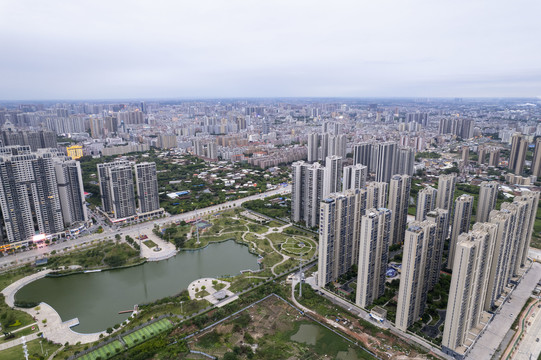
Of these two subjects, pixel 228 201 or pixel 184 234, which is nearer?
pixel 184 234

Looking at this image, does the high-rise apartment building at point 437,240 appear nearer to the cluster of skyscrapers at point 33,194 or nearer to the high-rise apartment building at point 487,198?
the high-rise apartment building at point 487,198

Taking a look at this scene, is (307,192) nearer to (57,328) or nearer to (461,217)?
(461,217)

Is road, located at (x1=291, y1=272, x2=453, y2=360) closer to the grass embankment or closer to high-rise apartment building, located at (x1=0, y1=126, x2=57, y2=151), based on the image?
the grass embankment

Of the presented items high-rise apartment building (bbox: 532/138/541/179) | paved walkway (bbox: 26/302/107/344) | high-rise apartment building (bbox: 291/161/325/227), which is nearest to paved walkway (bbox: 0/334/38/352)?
paved walkway (bbox: 26/302/107/344)

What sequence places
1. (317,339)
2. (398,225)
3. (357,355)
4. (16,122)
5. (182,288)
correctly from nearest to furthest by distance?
1. (357,355)
2. (317,339)
3. (182,288)
4. (398,225)
5. (16,122)

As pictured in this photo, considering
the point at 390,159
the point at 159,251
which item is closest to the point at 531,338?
the point at 159,251

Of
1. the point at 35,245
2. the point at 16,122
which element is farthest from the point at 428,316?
the point at 16,122

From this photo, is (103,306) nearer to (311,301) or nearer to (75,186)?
(311,301)
